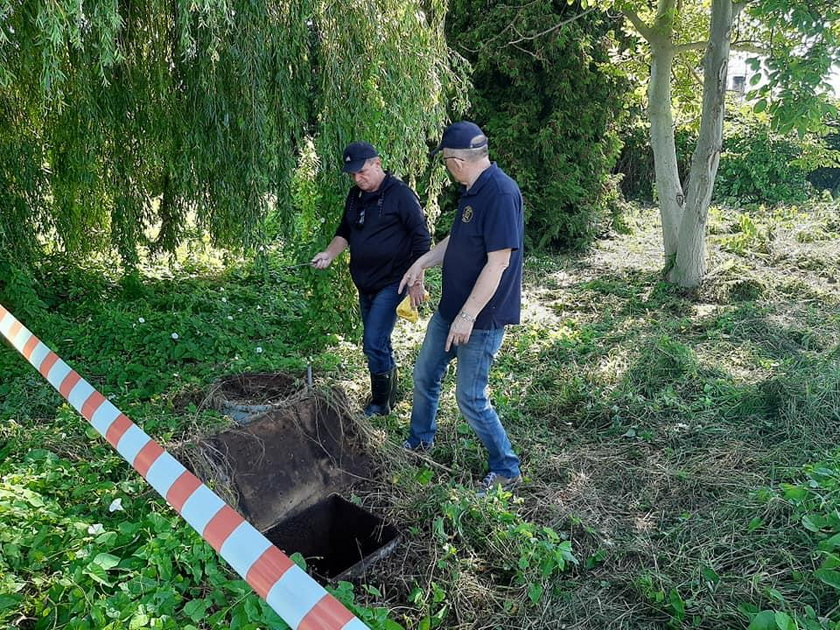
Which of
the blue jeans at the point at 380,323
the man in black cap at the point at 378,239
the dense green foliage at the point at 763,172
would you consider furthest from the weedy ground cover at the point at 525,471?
the dense green foliage at the point at 763,172

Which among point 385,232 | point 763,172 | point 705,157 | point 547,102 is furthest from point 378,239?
point 763,172

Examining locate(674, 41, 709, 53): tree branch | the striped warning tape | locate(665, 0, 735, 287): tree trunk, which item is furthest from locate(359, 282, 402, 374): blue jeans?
locate(674, 41, 709, 53): tree branch

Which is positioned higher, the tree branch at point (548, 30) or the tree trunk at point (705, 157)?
the tree branch at point (548, 30)

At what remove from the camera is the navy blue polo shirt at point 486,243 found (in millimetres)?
2850

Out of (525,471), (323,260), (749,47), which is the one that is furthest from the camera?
(749,47)

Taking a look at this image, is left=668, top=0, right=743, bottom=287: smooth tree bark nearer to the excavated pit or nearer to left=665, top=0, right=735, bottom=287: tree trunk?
left=665, top=0, right=735, bottom=287: tree trunk

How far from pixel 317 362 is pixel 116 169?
2.41 m

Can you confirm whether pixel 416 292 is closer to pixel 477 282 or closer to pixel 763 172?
pixel 477 282

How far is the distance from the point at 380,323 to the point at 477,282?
126 cm

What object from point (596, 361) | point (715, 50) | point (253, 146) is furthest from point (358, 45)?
point (715, 50)

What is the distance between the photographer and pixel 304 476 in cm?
332

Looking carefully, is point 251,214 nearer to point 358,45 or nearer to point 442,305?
point 358,45

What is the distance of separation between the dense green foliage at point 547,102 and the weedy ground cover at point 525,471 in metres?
3.11

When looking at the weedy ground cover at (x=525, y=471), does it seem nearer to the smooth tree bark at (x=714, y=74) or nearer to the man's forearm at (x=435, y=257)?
the man's forearm at (x=435, y=257)
